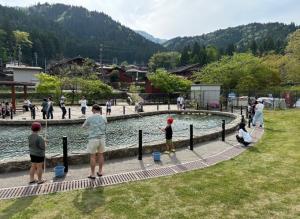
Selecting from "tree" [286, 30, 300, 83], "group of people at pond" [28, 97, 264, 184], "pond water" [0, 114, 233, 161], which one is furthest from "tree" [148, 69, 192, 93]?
"group of people at pond" [28, 97, 264, 184]

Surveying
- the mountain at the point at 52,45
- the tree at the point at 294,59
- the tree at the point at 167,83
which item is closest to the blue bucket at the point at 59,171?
the tree at the point at 167,83

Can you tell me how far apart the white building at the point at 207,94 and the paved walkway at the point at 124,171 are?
63.7 feet

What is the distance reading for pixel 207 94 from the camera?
31422 mm

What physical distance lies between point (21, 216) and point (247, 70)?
1548 inches

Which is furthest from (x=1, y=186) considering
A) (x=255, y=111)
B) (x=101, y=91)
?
(x=101, y=91)

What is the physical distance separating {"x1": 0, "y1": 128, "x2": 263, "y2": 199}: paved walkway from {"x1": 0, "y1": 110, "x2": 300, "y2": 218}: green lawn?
1.54 feet

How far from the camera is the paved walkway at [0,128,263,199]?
7.48 m

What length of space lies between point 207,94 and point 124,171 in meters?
23.6

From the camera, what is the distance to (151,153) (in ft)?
36.4

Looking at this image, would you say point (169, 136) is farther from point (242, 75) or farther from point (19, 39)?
point (19, 39)

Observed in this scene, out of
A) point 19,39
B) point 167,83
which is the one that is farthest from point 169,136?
point 19,39

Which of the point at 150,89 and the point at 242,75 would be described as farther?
the point at 150,89

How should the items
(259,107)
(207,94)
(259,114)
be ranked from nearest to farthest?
(259,107)
(259,114)
(207,94)

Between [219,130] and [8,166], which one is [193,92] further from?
[8,166]
